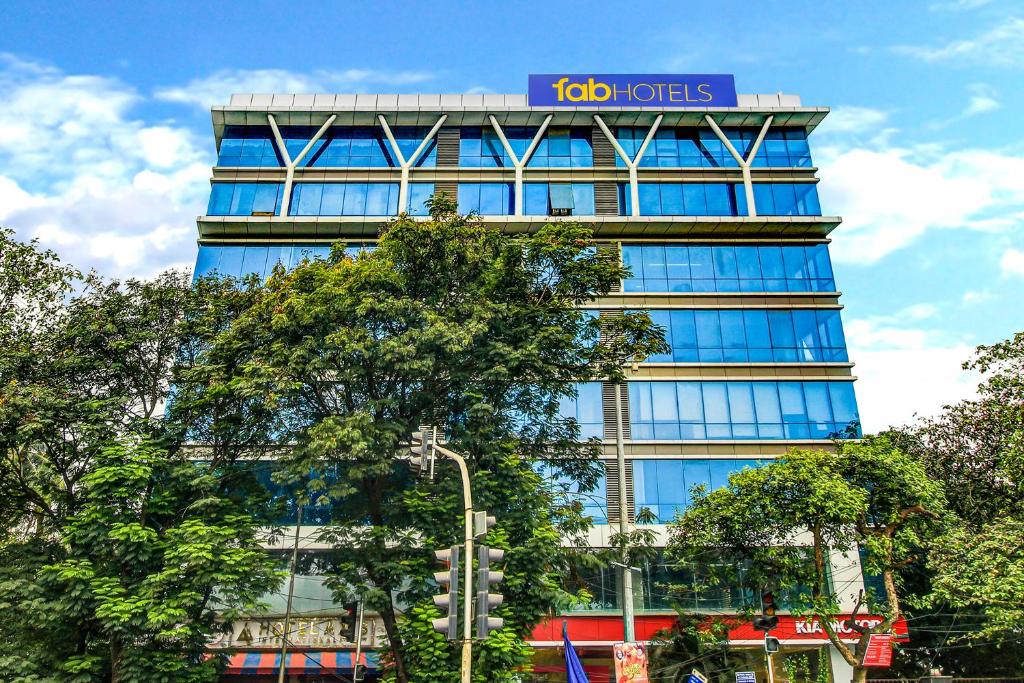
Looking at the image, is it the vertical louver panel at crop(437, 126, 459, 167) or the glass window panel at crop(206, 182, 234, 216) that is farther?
the vertical louver panel at crop(437, 126, 459, 167)

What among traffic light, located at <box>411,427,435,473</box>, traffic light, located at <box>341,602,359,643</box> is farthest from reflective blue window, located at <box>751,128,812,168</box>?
traffic light, located at <box>411,427,435,473</box>

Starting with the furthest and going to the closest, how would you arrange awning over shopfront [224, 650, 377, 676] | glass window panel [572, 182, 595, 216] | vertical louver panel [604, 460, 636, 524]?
glass window panel [572, 182, 595, 216] < vertical louver panel [604, 460, 636, 524] < awning over shopfront [224, 650, 377, 676]

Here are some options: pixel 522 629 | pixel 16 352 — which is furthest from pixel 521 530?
pixel 16 352

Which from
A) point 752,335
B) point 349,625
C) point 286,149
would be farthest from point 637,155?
point 349,625

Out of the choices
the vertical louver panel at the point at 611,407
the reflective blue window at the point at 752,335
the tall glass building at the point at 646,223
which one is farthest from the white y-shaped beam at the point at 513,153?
the vertical louver panel at the point at 611,407

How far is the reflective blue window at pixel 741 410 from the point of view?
108 feet

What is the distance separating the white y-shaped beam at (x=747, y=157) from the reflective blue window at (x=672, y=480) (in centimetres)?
1238

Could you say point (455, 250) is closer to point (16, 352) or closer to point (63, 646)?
point (16, 352)

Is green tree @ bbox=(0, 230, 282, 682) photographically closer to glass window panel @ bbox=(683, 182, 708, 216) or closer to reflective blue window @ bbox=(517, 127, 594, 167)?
reflective blue window @ bbox=(517, 127, 594, 167)

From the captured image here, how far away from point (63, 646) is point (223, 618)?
428 centimetres

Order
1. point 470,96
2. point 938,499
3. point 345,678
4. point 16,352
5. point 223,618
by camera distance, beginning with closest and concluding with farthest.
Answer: point 223,618 < point 16,352 < point 938,499 < point 345,678 < point 470,96

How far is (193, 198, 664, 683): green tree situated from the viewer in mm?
19688

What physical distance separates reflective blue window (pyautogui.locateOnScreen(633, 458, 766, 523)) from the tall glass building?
0.20 feet

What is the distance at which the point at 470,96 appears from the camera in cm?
3841
